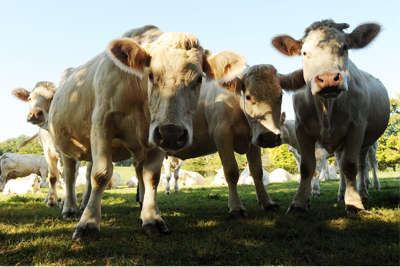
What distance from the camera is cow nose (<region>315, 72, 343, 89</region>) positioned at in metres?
4.00

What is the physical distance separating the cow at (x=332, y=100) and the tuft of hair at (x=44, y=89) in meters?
6.75

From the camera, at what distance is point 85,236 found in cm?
333

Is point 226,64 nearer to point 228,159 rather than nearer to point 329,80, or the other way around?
point 329,80

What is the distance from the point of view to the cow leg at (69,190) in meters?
5.45

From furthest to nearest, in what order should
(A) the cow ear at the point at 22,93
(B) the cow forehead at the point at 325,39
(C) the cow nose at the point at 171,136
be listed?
(A) the cow ear at the point at 22,93, (B) the cow forehead at the point at 325,39, (C) the cow nose at the point at 171,136

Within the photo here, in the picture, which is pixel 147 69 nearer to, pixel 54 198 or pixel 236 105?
pixel 236 105

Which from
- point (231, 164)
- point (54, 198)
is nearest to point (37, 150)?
point (54, 198)

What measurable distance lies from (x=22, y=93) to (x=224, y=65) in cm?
776

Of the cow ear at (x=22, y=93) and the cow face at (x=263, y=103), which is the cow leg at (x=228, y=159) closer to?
the cow face at (x=263, y=103)

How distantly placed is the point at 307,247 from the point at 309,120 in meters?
2.55

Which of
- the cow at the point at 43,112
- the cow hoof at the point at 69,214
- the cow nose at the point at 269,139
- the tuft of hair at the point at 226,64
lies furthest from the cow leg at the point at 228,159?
the cow at the point at 43,112

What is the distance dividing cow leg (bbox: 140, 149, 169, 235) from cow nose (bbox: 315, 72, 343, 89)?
2362 mm

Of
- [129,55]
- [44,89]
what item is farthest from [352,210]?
[44,89]

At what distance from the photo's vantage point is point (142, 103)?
3898 millimetres
